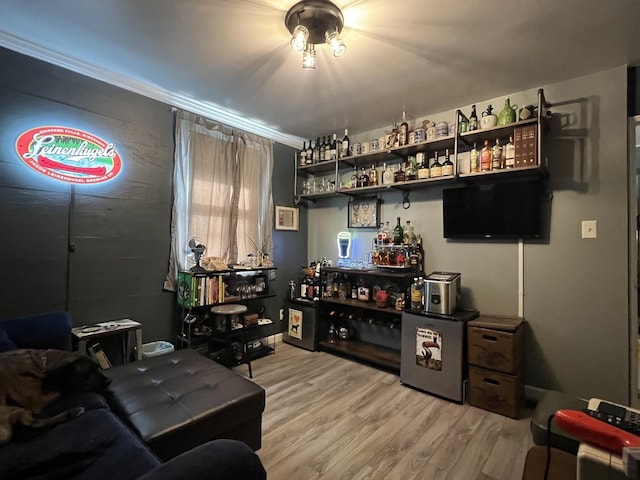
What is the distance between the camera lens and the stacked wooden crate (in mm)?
2178

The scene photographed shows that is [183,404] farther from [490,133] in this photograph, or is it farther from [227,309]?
[490,133]

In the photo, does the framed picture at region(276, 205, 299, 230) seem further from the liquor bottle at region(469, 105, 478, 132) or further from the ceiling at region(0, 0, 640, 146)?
the liquor bottle at region(469, 105, 478, 132)

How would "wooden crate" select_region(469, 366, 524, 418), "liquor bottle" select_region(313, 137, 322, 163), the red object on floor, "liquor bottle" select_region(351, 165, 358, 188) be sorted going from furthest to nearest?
"liquor bottle" select_region(313, 137, 322, 163) → "liquor bottle" select_region(351, 165, 358, 188) → "wooden crate" select_region(469, 366, 524, 418) → the red object on floor

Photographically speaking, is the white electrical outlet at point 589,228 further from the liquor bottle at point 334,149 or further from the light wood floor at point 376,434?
the liquor bottle at point 334,149

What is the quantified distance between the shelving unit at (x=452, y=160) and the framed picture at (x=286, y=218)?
0.16 m

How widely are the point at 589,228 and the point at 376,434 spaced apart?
2.17 meters

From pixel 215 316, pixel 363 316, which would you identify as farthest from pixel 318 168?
pixel 215 316

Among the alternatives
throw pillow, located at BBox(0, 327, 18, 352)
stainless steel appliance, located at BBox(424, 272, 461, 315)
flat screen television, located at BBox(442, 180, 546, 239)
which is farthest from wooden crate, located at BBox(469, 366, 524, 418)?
throw pillow, located at BBox(0, 327, 18, 352)

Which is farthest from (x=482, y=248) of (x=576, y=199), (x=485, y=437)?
(x=485, y=437)

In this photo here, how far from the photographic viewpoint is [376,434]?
6.47ft

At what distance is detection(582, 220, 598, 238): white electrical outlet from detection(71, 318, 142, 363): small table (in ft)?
11.5

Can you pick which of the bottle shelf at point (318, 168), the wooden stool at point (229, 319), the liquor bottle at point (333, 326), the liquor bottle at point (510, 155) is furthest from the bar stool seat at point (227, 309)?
the liquor bottle at point (510, 155)

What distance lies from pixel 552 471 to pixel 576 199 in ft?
6.89

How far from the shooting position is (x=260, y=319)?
132 inches
